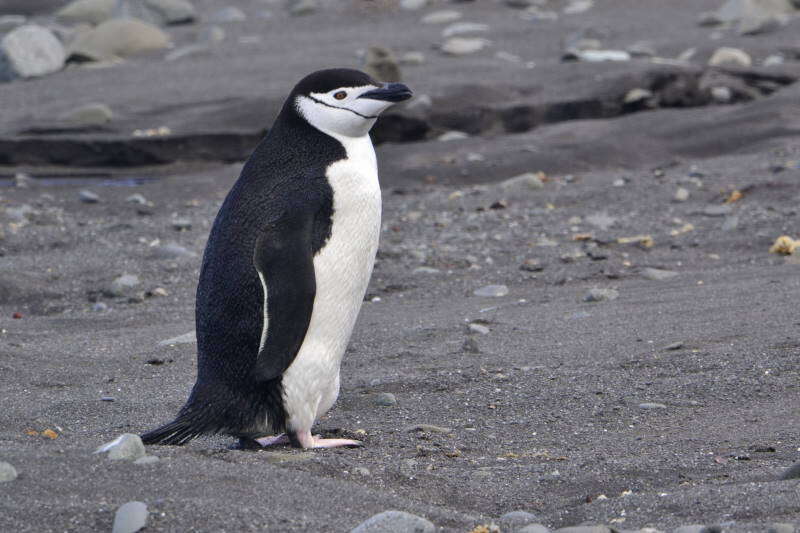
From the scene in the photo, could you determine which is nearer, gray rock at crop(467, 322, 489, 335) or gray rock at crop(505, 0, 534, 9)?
gray rock at crop(467, 322, 489, 335)

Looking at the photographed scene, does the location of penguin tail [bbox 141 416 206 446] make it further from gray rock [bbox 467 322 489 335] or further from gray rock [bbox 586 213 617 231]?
gray rock [bbox 586 213 617 231]

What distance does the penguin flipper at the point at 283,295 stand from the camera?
3227 mm

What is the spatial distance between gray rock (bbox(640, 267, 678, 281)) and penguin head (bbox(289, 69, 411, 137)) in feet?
8.35

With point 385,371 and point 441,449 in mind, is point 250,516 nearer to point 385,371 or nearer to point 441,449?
point 441,449

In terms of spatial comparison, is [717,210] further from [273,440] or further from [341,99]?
[273,440]

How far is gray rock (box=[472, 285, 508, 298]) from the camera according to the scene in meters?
5.54

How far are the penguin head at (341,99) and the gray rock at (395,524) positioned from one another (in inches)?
53.2

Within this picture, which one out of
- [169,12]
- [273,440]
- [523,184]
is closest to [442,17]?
[169,12]

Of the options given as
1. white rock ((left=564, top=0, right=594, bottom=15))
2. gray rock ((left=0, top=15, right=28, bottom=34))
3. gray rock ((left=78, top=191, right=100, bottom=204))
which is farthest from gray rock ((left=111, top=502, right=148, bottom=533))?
gray rock ((left=0, top=15, right=28, bottom=34))

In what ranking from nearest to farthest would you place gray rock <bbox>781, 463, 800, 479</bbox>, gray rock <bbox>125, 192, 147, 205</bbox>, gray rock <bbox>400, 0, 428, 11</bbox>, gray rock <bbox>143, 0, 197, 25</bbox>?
gray rock <bbox>781, 463, 800, 479</bbox>, gray rock <bbox>125, 192, 147, 205</bbox>, gray rock <bbox>400, 0, 428, 11</bbox>, gray rock <bbox>143, 0, 197, 25</bbox>

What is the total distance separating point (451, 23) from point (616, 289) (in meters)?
8.94

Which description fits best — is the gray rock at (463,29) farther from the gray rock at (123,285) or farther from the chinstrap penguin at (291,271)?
the chinstrap penguin at (291,271)

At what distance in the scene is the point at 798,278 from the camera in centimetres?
504

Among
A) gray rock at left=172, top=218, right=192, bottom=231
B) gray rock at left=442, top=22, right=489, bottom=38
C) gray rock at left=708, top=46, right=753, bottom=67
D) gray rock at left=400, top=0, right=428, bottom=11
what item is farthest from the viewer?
gray rock at left=400, top=0, right=428, bottom=11
